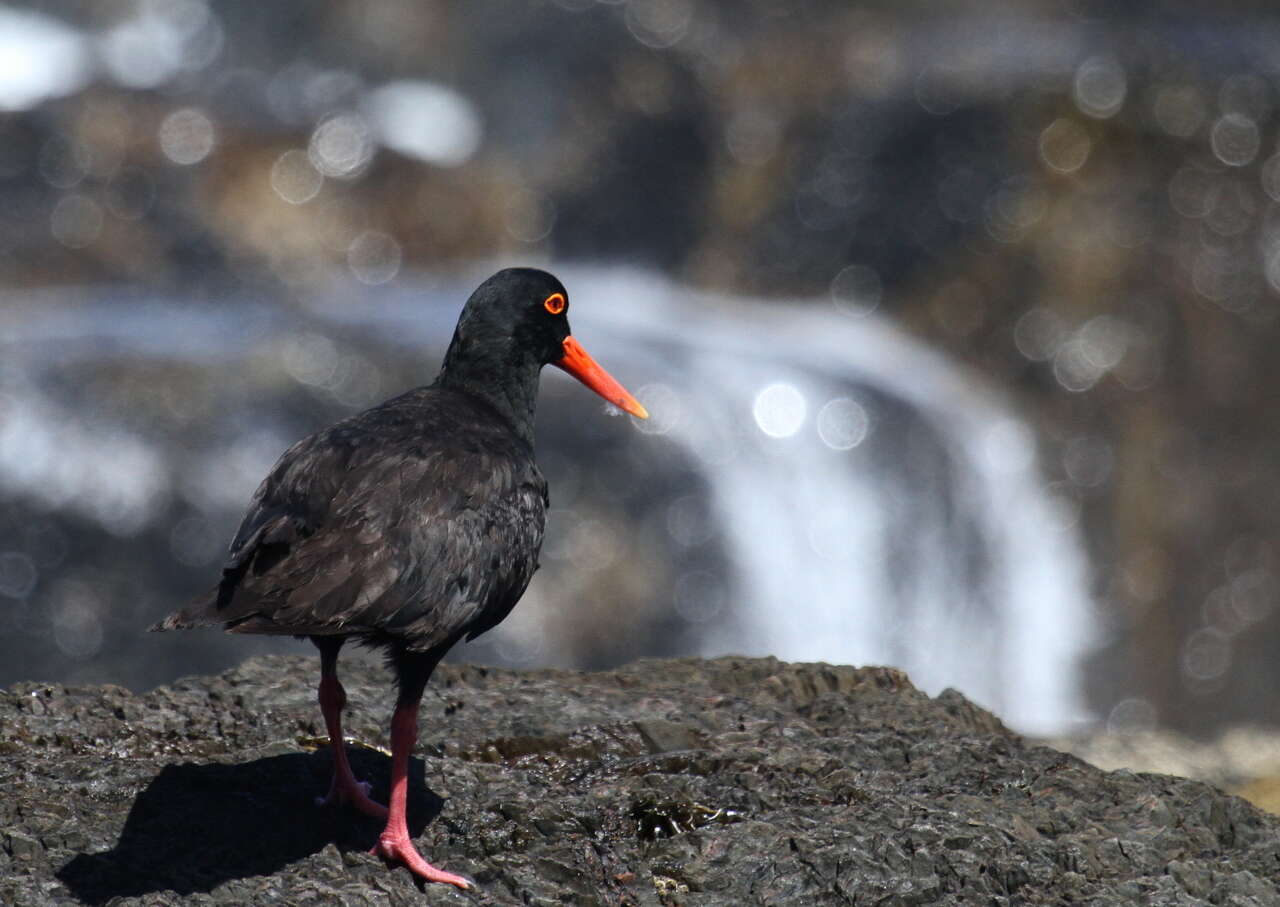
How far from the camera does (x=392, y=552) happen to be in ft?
17.0

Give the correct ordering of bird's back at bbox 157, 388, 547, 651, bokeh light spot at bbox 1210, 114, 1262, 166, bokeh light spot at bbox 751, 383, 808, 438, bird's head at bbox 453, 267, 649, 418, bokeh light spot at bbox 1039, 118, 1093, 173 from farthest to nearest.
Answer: bokeh light spot at bbox 1039, 118, 1093, 173
bokeh light spot at bbox 1210, 114, 1262, 166
bokeh light spot at bbox 751, 383, 808, 438
bird's head at bbox 453, 267, 649, 418
bird's back at bbox 157, 388, 547, 651

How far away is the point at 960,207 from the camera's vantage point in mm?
16094

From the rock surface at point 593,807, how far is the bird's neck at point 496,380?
3.86ft

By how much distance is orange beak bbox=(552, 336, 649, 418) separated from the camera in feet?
23.3

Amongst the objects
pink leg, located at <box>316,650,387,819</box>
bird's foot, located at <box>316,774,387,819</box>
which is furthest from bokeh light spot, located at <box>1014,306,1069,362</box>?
bird's foot, located at <box>316,774,387,819</box>

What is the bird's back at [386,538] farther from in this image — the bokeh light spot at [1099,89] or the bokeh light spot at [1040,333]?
the bokeh light spot at [1099,89]

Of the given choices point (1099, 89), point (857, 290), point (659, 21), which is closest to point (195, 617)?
point (857, 290)

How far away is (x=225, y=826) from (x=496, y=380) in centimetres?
216

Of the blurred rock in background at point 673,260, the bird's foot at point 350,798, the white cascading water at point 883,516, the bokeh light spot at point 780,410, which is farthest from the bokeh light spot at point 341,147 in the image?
the bird's foot at point 350,798

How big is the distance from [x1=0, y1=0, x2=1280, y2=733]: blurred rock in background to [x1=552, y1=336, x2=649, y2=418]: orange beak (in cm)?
597

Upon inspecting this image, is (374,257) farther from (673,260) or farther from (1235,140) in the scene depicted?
(1235,140)

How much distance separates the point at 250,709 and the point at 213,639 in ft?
22.5

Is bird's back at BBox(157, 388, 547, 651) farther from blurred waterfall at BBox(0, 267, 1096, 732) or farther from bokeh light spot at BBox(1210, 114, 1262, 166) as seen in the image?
bokeh light spot at BBox(1210, 114, 1262, 166)

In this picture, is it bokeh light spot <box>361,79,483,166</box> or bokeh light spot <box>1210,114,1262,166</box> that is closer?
bokeh light spot <box>1210,114,1262,166</box>
